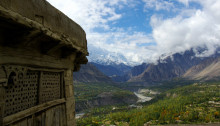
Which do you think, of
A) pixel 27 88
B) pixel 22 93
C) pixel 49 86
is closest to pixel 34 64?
pixel 27 88

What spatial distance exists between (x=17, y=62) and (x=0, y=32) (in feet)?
2.38

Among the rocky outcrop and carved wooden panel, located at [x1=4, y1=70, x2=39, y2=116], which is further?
carved wooden panel, located at [x1=4, y1=70, x2=39, y2=116]

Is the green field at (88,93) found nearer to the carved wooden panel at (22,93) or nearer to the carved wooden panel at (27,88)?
the carved wooden panel at (27,88)

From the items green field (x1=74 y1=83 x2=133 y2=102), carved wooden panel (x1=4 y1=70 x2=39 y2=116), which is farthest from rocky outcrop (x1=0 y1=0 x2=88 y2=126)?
green field (x1=74 y1=83 x2=133 y2=102)

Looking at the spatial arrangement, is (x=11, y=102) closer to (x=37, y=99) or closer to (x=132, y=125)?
(x=37, y=99)

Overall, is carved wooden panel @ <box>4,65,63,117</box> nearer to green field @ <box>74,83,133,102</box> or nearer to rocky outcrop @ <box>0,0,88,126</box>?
rocky outcrop @ <box>0,0,88,126</box>

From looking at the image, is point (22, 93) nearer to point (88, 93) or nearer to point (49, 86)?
point (49, 86)

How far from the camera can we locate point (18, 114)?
148 inches

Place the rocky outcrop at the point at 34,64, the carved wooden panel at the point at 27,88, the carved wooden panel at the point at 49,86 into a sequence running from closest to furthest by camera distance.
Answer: the rocky outcrop at the point at 34,64 < the carved wooden panel at the point at 27,88 < the carved wooden panel at the point at 49,86

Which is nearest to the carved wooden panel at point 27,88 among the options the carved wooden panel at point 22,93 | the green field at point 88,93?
the carved wooden panel at point 22,93

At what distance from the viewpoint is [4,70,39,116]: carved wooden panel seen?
370 cm

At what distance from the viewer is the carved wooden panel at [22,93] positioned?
3.70 m

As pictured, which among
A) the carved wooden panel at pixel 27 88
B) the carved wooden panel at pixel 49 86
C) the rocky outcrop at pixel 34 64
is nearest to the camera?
the rocky outcrop at pixel 34 64

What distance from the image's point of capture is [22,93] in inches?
162
